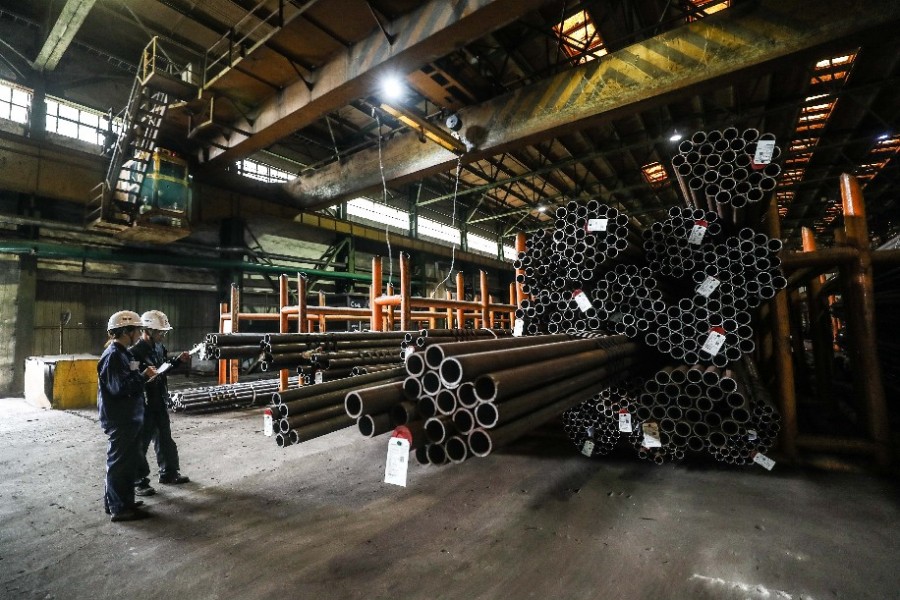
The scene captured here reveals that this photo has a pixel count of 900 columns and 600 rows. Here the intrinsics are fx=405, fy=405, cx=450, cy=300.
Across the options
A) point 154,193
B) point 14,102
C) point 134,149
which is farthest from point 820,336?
point 14,102

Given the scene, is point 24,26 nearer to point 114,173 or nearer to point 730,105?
point 114,173

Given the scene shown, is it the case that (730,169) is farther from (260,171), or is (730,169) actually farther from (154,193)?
(260,171)

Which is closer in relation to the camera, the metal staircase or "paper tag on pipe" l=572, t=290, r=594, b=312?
"paper tag on pipe" l=572, t=290, r=594, b=312

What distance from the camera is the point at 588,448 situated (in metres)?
3.94

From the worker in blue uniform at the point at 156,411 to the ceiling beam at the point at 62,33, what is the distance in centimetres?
692

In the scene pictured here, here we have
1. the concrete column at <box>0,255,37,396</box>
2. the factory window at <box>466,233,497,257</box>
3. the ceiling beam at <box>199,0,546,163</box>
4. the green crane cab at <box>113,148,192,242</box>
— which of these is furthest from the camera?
the factory window at <box>466,233,497,257</box>

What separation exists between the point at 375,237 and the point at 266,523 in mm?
11714

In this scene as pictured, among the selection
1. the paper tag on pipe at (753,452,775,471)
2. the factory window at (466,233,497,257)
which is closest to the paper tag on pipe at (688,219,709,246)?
the paper tag on pipe at (753,452,775,471)

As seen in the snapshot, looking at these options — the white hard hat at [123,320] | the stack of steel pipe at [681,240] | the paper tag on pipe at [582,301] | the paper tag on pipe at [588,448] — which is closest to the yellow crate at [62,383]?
the white hard hat at [123,320]

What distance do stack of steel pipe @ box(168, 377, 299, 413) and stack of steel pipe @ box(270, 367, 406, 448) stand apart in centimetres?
546

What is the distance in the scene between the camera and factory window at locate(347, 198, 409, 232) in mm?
15047

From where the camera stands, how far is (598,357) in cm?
274

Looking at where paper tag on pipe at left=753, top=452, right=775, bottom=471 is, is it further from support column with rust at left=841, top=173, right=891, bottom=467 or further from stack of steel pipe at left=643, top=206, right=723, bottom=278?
stack of steel pipe at left=643, top=206, right=723, bottom=278

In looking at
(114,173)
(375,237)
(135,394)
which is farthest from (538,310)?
(375,237)
